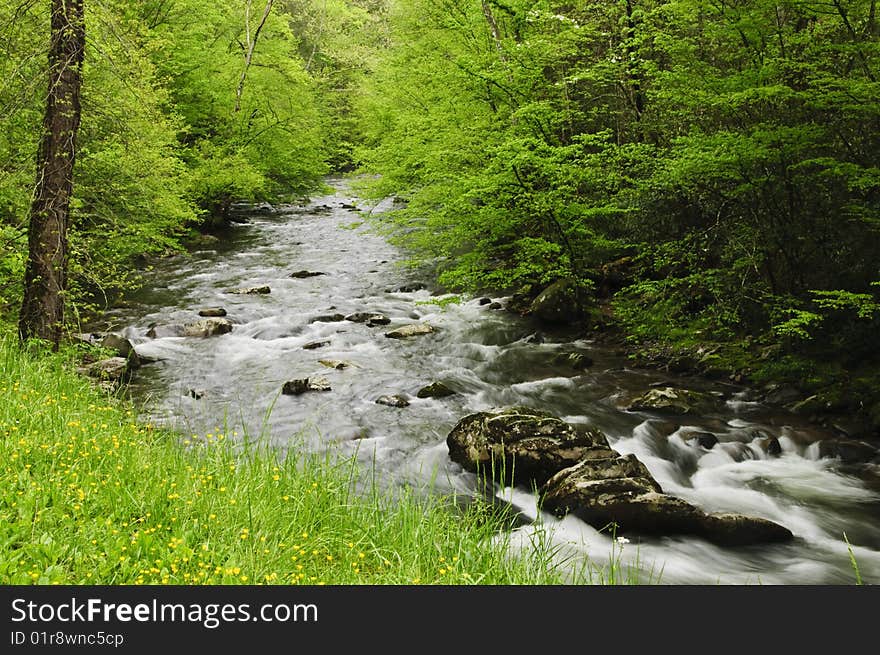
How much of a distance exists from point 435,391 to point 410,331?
13.3 ft

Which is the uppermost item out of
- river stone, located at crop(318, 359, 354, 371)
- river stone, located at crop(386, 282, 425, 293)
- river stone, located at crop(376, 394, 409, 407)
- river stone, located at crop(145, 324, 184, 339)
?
river stone, located at crop(386, 282, 425, 293)

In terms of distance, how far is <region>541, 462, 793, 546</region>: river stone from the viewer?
6840mm

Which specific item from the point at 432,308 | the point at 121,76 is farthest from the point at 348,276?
the point at 121,76

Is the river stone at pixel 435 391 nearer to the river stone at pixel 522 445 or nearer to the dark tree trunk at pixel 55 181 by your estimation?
the river stone at pixel 522 445

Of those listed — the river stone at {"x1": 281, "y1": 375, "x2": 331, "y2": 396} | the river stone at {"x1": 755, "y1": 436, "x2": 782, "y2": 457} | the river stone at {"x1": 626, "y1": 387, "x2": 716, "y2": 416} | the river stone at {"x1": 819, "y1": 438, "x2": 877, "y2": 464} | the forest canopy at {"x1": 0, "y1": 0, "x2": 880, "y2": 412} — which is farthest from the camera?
the river stone at {"x1": 281, "y1": 375, "x2": 331, "y2": 396}

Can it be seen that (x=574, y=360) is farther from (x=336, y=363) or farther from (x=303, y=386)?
(x=303, y=386)

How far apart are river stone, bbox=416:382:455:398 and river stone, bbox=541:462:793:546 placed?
458cm

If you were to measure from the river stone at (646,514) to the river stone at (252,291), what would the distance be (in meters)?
13.9

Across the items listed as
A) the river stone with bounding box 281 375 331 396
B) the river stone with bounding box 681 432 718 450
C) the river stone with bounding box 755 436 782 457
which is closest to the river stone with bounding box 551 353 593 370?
the river stone with bounding box 681 432 718 450

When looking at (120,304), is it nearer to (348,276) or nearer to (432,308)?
(348,276)

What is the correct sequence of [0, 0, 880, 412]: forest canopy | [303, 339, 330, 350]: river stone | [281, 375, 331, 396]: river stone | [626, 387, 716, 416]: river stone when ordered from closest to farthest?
[0, 0, 880, 412]: forest canopy
[626, 387, 716, 416]: river stone
[281, 375, 331, 396]: river stone
[303, 339, 330, 350]: river stone

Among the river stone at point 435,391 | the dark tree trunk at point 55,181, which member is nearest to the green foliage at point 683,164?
the river stone at point 435,391

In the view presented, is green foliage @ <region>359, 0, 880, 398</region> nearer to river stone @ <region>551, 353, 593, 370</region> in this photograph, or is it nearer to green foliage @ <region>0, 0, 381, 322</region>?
river stone @ <region>551, 353, 593, 370</region>
